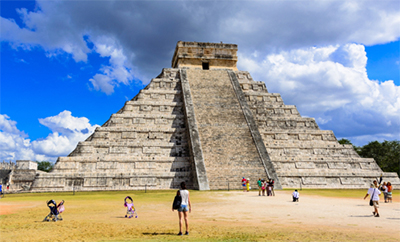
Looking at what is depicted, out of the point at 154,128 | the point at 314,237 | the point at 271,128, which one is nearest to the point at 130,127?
the point at 154,128

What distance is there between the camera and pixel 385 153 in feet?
129

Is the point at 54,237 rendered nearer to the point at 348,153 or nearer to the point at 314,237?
the point at 314,237

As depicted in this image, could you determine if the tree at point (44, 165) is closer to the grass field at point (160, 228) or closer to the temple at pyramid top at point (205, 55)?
the temple at pyramid top at point (205, 55)

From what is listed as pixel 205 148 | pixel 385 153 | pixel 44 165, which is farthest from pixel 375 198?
pixel 44 165

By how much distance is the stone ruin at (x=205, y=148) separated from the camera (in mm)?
18109

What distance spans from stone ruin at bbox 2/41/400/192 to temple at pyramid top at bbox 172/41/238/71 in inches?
165

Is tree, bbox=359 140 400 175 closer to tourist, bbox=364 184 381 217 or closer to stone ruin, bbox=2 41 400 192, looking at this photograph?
stone ruin, bbox=2 41 400 192

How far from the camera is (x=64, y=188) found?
17.7 meters

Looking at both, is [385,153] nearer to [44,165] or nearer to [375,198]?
[375,198]

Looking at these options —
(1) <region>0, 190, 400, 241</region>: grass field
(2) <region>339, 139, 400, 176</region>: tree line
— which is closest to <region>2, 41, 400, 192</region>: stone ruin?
(1) <region>0, 190, 400, 241</region>: grass field

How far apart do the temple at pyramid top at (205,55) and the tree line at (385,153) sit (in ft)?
76.5

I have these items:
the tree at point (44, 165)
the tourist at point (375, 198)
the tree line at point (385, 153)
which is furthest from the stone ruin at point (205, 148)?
the tree at point (44, 165)

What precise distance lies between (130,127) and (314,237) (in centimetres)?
1719

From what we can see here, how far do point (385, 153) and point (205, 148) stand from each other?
3092 centimetres
